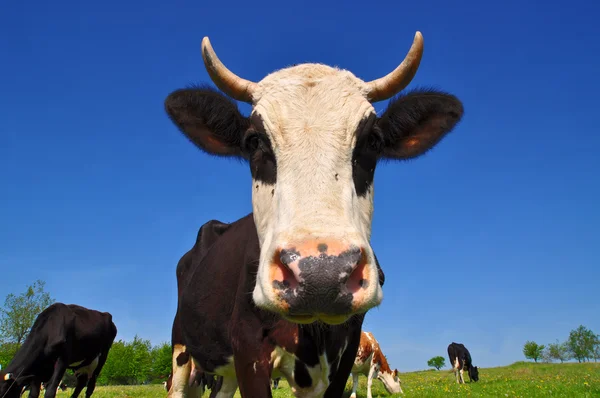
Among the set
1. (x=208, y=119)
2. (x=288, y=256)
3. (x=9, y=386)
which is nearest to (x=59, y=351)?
(x=9, y=386)

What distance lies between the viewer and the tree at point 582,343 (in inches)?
3536

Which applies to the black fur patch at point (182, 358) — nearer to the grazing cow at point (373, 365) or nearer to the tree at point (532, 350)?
the grazing cow at point (373, 365)

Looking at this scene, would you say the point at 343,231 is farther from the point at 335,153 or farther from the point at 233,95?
the point at 233,95

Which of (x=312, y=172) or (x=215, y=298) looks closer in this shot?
(x=312, y=172)

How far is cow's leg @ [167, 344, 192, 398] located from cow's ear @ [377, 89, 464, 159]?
4.60 metres

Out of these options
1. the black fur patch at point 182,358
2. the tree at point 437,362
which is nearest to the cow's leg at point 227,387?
the black fur patch at point 182,358

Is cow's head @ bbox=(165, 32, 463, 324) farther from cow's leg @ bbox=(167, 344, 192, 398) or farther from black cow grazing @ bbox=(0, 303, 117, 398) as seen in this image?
black cow grazing @ bbox=(0, 303, 117, 398)

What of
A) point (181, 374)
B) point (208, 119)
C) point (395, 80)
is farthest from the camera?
point (181, 374)

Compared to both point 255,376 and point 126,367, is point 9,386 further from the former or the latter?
point 126,367

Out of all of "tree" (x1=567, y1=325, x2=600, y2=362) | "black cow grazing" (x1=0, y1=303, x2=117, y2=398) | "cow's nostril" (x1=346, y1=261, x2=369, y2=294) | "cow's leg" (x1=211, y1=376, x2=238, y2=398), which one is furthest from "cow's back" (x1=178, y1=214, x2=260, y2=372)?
"tree" (x1=567, y1=325, x2=600, y2=362)

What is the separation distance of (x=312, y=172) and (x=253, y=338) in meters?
1.57

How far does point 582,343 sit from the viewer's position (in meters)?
91.2

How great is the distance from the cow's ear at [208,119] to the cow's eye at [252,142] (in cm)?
48

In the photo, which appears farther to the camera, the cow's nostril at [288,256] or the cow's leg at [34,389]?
the cow's leg at [34,389]
